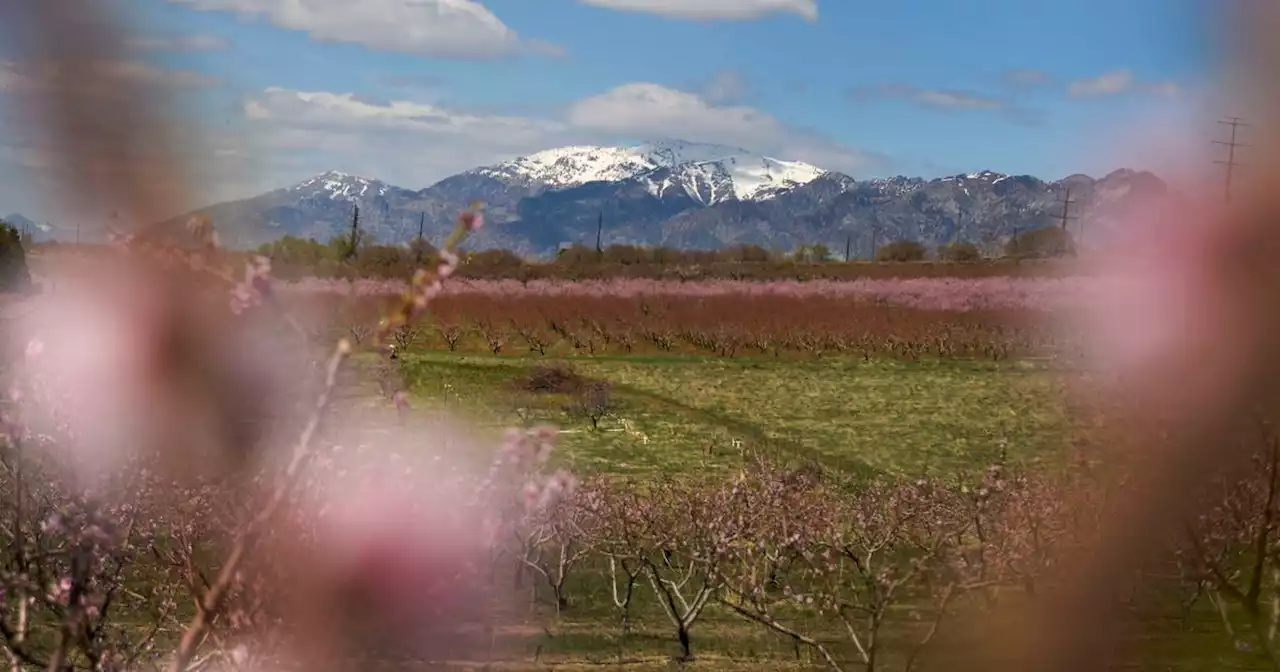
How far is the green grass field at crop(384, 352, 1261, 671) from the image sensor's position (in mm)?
6109

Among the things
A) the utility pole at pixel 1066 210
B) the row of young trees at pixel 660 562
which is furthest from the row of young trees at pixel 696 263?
the utility pole at pixel 1066 210

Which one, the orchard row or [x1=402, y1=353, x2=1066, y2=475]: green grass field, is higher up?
the orchard row

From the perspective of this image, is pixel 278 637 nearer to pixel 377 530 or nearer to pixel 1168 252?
pixel 377 530

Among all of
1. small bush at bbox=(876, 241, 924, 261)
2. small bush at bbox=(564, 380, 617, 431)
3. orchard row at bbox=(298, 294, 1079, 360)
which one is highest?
small bush at bbox=(876, 241, 924, 261)

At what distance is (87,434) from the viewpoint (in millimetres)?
859

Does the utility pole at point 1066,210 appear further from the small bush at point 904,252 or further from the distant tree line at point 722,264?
the small bush at point 904,252

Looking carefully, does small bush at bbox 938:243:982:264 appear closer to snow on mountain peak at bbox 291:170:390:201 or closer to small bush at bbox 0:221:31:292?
snow on mountain peak at bbox 291:170:390:201

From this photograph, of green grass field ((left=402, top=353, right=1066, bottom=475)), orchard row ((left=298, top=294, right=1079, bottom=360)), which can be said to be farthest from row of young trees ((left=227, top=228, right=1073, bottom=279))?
green grass field ((left=402, top=353, right=1066, bottom=475))

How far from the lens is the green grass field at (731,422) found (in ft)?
20.0

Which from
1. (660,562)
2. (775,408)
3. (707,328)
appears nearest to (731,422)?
(775,408)

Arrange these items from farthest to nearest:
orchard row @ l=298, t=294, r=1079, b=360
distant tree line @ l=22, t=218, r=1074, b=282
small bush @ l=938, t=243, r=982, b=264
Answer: small bush @ l=938, t=243, r=982, b=264 < distant tree line @ l=22, t=218, r=1074, b=282 < orchard row @ l=298, t=294, r=1079, b=360

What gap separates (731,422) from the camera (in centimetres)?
1409

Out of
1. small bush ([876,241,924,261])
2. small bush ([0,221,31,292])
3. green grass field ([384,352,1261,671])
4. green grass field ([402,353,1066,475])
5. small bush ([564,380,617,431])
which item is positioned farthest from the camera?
small bush ([876,241,924,261])

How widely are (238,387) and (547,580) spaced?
6.54 metres
